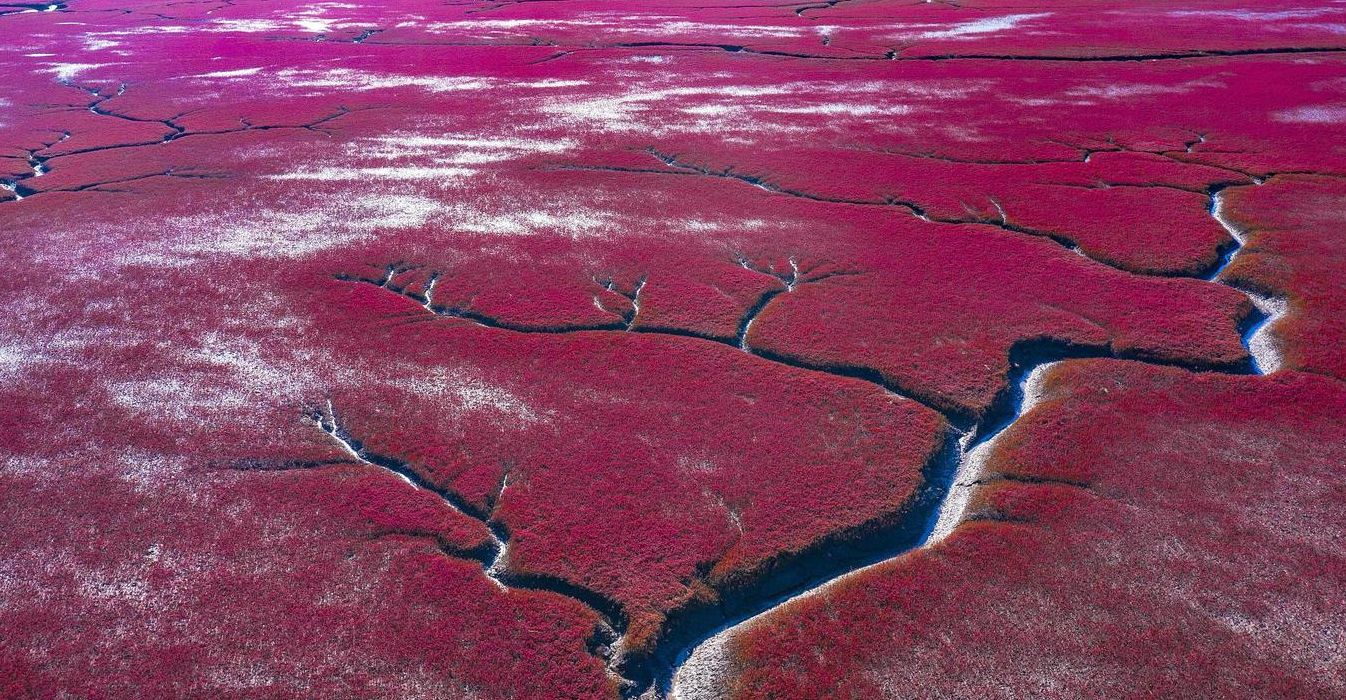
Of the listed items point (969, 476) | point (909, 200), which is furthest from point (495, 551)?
point (909, 200)

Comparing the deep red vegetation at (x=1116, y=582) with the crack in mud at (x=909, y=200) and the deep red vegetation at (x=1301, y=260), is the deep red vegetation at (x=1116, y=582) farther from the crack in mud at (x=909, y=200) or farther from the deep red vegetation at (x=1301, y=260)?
the crack in mud at (x=909, y=200)

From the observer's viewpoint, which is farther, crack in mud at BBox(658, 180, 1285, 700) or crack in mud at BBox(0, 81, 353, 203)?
crack in mud at BBox(0, 81, 353, 203)

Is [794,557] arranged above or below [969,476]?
below

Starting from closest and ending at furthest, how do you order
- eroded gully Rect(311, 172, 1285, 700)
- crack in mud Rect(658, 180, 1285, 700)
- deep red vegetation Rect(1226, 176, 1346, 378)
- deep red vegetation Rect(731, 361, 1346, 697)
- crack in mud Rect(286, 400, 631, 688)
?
1. deep red vegetation Rect(731, 361, 1346, 697)
2. crack in mud Rect(658, 180, 1285, 700)
3. eroded gully Rect(311, 172, 1285, 700)
4. crack in mud Rect(286, 400, 631, 688)
5. deep red vegetation Rect(1226, 176, 1346, 378)

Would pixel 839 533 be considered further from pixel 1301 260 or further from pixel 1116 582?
pixel 1301 260

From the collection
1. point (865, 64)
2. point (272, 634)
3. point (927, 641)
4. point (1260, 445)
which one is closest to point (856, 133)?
point (865, 64)

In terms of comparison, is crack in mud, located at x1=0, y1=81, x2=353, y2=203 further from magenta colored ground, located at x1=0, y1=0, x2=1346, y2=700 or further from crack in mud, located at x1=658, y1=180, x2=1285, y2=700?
crack in mud, located at x1=658, y1=180, x2=1285, y2=700

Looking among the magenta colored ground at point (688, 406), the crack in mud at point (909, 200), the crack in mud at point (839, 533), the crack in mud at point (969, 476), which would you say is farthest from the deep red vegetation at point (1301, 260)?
the crack in mud at point (839, 533)

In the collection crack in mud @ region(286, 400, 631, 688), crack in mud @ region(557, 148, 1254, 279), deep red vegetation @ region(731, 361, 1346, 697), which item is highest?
crack in mud @ region(557, 148, 1254, 279)

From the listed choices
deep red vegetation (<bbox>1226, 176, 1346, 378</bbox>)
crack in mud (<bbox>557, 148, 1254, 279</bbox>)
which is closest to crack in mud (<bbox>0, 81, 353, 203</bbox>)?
crack in mud (<bbox>557, 148, 1254, 279</bbox>)
